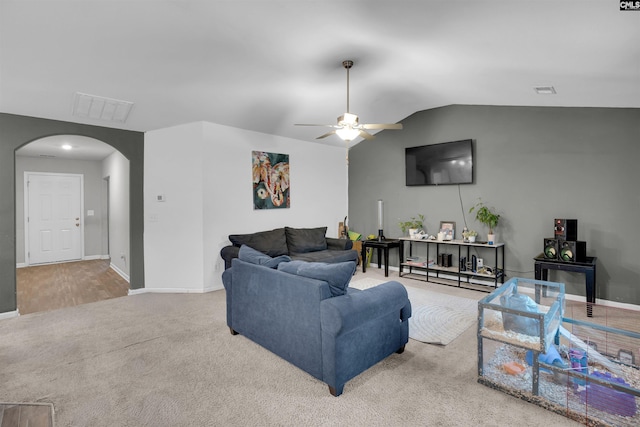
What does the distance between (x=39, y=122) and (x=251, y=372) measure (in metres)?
4.00

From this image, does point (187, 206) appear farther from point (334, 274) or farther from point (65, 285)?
point (334, 274)

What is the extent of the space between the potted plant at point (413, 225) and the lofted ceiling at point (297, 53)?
220 cm

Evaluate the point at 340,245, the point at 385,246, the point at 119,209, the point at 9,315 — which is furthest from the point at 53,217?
the point at 385,246

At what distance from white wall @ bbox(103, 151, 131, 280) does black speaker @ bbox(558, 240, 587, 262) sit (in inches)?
245

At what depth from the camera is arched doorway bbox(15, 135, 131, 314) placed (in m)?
5.34

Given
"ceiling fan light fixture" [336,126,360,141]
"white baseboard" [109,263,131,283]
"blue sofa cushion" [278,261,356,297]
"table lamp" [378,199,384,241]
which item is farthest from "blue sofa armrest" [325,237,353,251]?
"white baseboard" [109,263,131,283]

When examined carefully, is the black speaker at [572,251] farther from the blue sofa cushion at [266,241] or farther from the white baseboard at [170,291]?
the white baseboard at [170,291]

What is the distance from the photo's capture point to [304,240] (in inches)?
221

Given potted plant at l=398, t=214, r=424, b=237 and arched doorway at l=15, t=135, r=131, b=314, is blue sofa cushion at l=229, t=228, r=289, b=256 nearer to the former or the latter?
arched doorway at l=15, t=135, r=131, b=314

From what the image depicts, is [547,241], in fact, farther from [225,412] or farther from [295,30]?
[225,412]

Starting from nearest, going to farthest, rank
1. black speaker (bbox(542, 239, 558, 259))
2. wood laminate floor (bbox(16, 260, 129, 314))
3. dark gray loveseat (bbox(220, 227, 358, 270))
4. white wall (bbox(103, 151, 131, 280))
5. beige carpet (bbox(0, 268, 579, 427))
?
beige carpet (bbox(0, 268, 579, 427)) → black speaker (bbox(542, 239, 558, 259)) → wood laminate floor (bbox(16, 260, 129, 314)) → dark gray loveseat (bbox(220, 227, 358, 270)) → white wall (bbox(103, 151, 131, 280))

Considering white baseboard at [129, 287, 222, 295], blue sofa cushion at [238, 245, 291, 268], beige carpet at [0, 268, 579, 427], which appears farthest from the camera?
white baseboard at [129, 287, 222, 295]

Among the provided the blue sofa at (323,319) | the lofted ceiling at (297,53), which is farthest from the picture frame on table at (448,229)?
the blue sofa at (323,319)

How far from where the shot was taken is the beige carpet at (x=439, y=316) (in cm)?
324
